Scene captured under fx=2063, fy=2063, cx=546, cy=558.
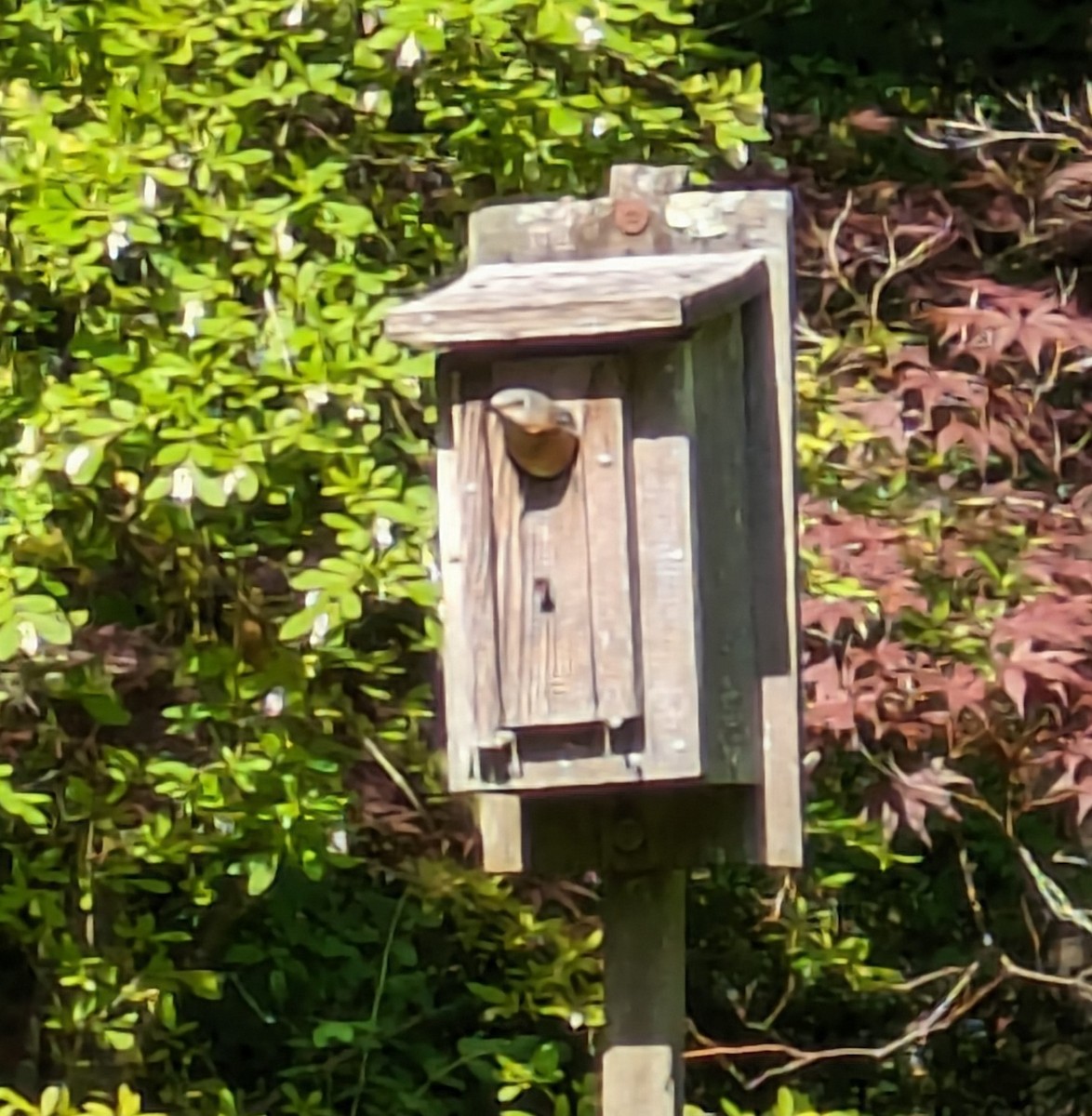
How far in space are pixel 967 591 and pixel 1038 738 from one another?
19cm

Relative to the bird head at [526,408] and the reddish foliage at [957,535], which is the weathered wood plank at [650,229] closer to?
the bird head at [526,408]

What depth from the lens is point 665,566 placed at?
1534mm

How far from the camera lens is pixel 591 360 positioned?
152cm

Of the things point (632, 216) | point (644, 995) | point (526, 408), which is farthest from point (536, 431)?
point (644, 995)

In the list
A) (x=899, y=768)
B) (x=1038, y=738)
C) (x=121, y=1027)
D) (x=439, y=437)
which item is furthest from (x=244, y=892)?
(x=439, y=437)

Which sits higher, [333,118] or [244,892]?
[333,118]

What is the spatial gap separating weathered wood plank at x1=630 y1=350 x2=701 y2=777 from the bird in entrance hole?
55 millimetres

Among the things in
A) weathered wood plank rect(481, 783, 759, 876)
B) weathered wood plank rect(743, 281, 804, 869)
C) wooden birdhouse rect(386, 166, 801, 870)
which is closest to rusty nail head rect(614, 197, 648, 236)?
wooden birdhouse rect(386, 166, 801, 870)

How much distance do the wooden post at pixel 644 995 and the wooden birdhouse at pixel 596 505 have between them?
14 cm

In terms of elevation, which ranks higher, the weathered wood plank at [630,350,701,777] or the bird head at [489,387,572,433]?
the bird head at [489,387,572,433]

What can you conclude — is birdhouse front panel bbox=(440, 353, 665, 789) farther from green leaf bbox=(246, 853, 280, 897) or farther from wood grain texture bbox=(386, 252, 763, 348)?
green leaf bbox=(246, 853, 280, 897)

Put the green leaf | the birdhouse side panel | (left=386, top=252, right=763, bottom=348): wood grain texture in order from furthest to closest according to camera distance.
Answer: the green leaf < the birdhouse side panel < (left=386, top=252, right=763, bottom=348): wood grain texture

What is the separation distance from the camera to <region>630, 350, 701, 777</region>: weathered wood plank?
1.53 metres

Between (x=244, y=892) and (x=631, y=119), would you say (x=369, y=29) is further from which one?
(x=244, y=892)
